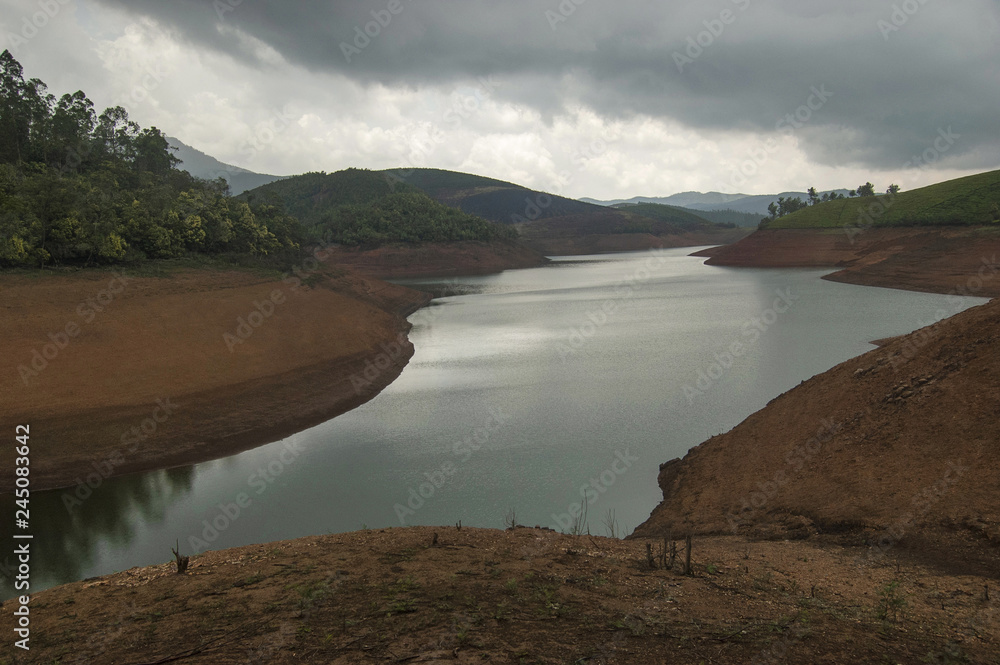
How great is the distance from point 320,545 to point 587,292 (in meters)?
49.9

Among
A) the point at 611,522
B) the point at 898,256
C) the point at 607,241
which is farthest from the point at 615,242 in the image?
the point at 611,522

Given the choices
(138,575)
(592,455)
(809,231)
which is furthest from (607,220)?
(138,575)

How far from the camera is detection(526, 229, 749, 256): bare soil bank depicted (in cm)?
13275

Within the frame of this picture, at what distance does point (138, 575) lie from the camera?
797 cm

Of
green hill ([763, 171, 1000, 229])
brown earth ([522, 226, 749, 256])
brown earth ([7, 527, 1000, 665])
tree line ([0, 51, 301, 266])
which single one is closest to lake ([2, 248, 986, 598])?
brown earth ([7, 527, 1000, 665])

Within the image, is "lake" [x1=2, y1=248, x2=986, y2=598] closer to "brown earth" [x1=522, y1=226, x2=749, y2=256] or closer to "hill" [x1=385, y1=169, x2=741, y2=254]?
"brown earth" [x1=522, y1=226, x2=749, y2=256]

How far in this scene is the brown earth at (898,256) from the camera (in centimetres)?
4744

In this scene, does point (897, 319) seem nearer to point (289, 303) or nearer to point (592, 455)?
point (592, 455)

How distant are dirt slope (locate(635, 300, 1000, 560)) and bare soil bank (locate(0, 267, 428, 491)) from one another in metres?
13.9

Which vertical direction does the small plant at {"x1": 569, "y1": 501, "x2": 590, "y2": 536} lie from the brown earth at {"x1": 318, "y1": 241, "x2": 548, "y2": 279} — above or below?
below

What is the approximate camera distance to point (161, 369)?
824 inches

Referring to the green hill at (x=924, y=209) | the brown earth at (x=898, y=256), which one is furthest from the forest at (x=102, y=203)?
the green hill at (x=924, y=209)

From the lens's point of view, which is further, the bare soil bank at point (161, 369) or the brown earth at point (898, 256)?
the brown earth at point (898, 256)

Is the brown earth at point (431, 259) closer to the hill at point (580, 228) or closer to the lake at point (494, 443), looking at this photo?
the hill at point (580, 228)
